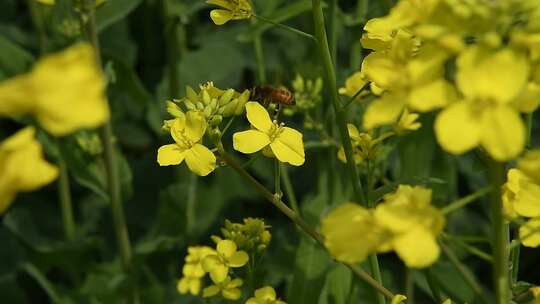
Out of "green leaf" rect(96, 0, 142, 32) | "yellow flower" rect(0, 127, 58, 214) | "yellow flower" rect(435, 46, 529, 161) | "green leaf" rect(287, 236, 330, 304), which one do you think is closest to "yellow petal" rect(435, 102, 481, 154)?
"yellow flower" rect(435, 46, 529, 161)

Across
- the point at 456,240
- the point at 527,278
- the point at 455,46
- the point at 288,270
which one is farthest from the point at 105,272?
the point at 455,46

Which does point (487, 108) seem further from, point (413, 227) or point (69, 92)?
point (69, 92)

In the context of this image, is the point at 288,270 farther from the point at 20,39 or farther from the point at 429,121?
the point at 20,39

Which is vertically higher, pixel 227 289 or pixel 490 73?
pixel 490 73

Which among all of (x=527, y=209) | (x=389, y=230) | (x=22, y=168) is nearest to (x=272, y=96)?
(x=527, y=209)

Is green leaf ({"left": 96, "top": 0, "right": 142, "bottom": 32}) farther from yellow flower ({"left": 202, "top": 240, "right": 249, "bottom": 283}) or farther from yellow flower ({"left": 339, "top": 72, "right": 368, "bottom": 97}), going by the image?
yellow flower ({"left": 202, "top": 240, "right": 249, "bottom": 283})

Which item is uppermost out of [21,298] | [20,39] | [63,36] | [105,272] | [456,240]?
[456,240]
